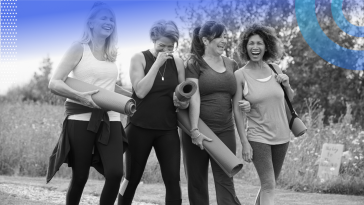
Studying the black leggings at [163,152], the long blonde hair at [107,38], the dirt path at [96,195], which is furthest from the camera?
the dirt path at [96,195]

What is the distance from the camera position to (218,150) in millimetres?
3971

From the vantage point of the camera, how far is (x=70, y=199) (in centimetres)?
391

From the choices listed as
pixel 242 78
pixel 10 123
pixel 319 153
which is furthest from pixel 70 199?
pixel 10 123

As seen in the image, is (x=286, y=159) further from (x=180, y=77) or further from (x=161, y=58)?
(x=161, y=58)

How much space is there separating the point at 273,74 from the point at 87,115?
1806 mm

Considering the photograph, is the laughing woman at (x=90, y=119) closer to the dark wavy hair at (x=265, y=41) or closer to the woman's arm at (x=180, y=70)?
the woman's arm at (x=180, y=70)

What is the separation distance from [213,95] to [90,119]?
114 centimetres

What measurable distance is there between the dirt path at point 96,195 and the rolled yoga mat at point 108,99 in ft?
9.40

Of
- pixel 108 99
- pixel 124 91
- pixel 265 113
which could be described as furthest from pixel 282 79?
pixel 108 99

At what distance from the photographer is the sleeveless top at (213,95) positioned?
4.11 meters

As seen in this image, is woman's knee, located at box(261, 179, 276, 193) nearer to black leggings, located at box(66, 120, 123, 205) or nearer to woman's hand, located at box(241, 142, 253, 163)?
woman's hand, located at box(241, 142, 253, 163)

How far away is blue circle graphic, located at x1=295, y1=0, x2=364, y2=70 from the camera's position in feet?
49.2

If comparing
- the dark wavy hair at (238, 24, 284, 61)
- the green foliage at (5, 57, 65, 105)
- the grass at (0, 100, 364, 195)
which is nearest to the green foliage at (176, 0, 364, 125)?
the grass at (0, 100, 364, 195)

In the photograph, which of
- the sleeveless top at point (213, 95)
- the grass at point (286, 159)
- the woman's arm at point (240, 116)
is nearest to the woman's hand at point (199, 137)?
the sleeveless top at point (213, 95)
